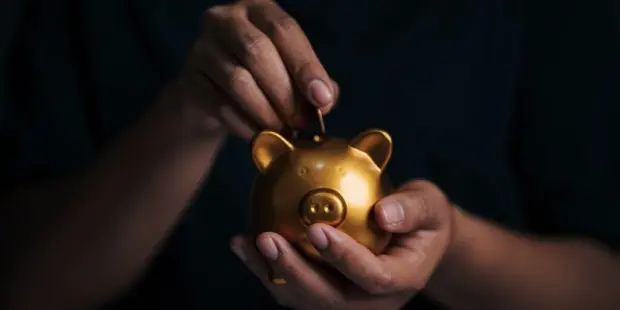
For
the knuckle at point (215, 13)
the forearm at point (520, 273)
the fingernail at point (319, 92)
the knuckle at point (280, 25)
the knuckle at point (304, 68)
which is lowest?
the forearm at point (520, 273)

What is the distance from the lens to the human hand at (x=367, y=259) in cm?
41

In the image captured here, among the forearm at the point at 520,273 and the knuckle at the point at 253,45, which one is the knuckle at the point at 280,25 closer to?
the knuckle at the point at 253,45

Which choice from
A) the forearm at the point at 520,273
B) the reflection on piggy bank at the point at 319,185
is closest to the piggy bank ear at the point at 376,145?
the reflection on piggy bank at the point at 319,185

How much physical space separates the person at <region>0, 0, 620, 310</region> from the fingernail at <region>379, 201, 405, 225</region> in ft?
0.52

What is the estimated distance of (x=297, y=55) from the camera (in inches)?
18.1

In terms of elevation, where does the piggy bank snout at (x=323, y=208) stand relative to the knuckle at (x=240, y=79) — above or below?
below

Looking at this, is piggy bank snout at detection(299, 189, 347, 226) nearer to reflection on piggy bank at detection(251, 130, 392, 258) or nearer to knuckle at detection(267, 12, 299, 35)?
reflection on piggy bank at detection(251, 130, 392, 258)

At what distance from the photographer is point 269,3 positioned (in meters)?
0.51

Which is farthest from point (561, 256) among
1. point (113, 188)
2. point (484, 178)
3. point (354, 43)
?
point (113, 188)

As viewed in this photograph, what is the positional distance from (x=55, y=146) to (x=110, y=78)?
0.08 meters

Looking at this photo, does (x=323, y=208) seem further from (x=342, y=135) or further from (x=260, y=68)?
(x=342, y=135)

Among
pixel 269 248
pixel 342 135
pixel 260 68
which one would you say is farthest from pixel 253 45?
pixel 342 135

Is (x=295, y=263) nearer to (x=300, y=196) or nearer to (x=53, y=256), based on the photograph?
(x=300, y=196)

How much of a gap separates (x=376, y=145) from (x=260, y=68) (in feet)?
0.27
